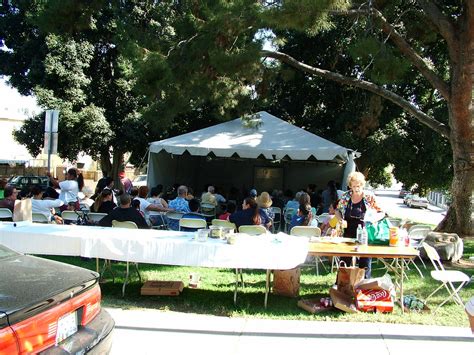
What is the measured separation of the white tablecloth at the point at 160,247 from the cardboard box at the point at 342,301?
62 centimetres

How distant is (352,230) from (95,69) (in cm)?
1662

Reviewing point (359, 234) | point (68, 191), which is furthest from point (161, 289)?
point (68, 191)

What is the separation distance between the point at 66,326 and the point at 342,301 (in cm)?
335

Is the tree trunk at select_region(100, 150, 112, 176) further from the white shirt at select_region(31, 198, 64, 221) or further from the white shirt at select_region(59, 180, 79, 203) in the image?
the white shirt at select_region(31, 198, 64, 221)

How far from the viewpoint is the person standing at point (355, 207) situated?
585 cm

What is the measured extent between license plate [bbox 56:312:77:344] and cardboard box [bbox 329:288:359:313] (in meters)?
3.18

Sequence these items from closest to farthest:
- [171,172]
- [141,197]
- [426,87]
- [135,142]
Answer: [141,197], [171,172], [426,87], [135,142]

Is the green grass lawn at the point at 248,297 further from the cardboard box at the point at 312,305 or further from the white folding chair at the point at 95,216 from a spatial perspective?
the white folding chair at the point at 95,216

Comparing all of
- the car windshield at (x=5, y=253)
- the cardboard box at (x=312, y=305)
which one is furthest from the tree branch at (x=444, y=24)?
the car windshield at (x=5, y=253)

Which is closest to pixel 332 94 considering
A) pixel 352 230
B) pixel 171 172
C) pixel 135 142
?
pixel 171 172

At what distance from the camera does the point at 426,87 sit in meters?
17.4

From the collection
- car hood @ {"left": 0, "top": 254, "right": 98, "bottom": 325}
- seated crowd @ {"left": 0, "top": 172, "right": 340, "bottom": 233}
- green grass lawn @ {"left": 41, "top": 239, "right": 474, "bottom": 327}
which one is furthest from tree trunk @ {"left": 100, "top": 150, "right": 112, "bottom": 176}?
car hood @ {"left": 0, "top": 254, "right": 98, "bottom": 325}

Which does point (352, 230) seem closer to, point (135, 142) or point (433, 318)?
point (433, 318)

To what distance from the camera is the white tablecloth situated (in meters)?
5.18
